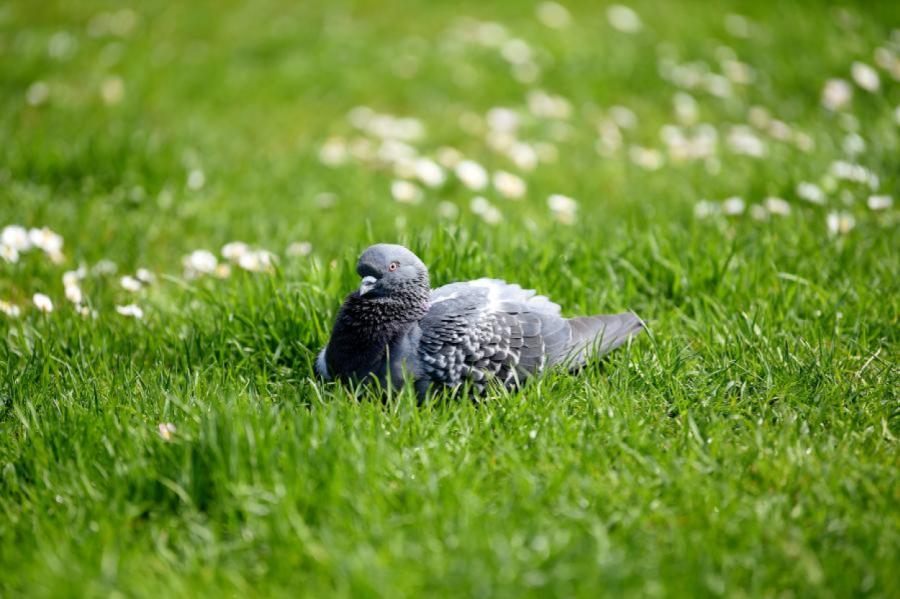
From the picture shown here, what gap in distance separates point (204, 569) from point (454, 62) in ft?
18.0

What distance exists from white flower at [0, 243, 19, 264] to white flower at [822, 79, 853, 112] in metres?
5.51

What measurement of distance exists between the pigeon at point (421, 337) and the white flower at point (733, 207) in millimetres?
2020

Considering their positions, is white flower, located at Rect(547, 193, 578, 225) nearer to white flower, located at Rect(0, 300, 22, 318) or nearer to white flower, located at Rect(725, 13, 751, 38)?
white flower, located at Rect(0, 300, 22, 318)

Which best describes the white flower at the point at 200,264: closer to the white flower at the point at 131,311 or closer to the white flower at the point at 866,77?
the white flower at the point at 131,311

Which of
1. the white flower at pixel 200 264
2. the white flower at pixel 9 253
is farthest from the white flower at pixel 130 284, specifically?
the white flower at pixel 9 253

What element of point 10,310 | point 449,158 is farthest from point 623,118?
point 10,310

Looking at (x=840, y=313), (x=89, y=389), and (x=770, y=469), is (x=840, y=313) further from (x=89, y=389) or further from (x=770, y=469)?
(x=89, y=389)

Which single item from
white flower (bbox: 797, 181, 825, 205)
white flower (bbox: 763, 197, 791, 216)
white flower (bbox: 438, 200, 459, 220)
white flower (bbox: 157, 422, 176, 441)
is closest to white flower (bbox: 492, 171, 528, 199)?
white flower (bbox: 438, 200, 459, 220)

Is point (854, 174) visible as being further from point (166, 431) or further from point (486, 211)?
point (166, 431)

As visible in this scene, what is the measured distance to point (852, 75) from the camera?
6250mm

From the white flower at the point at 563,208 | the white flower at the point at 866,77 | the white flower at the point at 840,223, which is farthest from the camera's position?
the white flower at the point at 866,77

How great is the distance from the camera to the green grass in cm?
223

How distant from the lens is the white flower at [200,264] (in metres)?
3.92

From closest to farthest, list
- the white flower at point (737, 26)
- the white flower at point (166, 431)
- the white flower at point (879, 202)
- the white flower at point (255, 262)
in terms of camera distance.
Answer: the white flower at point (166, 431) → the white flower at point (255, 262) → the white flower at point (879, 202) → the white flower at point (737, 26)
